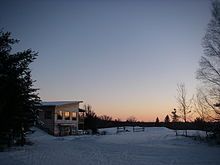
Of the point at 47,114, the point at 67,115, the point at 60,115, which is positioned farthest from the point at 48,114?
the point at 67,115

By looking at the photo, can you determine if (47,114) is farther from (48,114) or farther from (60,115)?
(60,115)

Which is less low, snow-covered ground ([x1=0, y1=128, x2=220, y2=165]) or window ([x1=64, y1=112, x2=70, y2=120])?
window ([x1=64, y1=112, x2=70, y2=120])

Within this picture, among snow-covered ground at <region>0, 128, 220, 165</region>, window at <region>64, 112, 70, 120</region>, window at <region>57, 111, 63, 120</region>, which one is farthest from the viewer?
window at <region>64, 112, 70, 120</region>

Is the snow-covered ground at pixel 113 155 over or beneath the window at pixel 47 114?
beneath

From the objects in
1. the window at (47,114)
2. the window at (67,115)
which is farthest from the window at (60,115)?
the window at (47,114)

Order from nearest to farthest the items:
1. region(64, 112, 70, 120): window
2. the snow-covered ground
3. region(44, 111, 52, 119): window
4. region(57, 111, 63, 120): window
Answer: the snow-covered ground
region(44, 111, 52, 119): window
region(57, 111, 63, 120): window
region(64, 112, 70, 120): window

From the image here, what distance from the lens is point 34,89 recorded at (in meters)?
28.9

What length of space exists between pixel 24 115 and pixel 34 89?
3157 millimetres

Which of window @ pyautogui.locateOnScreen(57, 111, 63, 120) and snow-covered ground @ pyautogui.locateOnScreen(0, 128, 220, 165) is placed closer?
snow-covered ground @ pyautogui.locateOnScreen(0, 128, 220, 165)

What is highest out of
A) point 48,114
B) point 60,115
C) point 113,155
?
point 48,114

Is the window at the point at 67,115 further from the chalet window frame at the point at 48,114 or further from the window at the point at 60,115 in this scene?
the chalet window frame at the point at 48,114

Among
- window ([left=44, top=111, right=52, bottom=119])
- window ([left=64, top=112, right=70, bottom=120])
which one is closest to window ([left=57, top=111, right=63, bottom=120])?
window ([left=64, top=112, right=70, bottom=120])

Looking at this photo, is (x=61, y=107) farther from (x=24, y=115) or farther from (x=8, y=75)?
(x=8, y=75)

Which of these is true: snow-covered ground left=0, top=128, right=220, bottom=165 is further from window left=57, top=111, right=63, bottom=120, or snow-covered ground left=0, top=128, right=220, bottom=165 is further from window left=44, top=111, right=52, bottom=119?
window left=57, top=111, right=63, bottom=120
